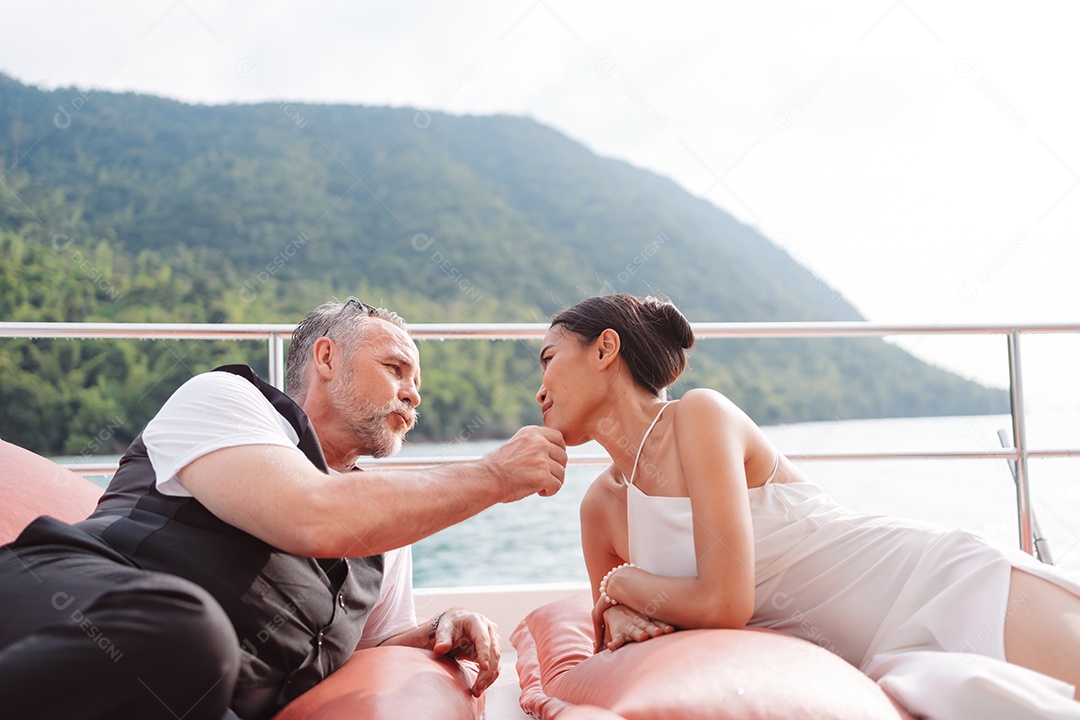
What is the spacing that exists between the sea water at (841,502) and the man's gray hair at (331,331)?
14.0m

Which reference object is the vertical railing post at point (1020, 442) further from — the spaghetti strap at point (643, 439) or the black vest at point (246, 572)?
the black vest at point (246, 572)

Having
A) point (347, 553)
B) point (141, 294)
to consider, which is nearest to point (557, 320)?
point (347, 553)

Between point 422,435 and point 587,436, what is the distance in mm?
16541

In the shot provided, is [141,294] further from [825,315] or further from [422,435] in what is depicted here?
[825,315]

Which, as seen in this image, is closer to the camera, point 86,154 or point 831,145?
point 86,154

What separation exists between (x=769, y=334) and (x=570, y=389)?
1.17m

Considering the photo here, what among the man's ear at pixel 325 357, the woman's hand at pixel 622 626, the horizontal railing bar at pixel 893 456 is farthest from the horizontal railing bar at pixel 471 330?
the woman's hand at pixel 622 626

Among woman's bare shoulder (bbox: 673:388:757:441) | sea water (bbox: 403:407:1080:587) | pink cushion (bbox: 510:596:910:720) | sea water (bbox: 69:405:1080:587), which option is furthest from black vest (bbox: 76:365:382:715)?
sea water (bbox: 403:407:1080:587)

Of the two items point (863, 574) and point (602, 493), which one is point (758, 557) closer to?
point (863, 574)

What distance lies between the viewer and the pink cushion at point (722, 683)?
1.03m

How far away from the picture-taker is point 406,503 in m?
1.22

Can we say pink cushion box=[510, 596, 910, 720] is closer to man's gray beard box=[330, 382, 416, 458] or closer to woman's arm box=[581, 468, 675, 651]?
woman's arm box=[581, 468, 675, 651]

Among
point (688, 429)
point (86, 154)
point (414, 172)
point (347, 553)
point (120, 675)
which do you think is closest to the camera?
point (120, 675)

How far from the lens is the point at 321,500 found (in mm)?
1171
